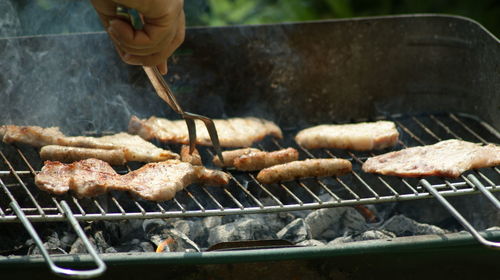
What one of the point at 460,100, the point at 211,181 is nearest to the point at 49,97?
the point at 211,181

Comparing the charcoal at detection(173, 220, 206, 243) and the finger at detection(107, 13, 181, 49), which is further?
the charcoal at detection(173, 220, 206, 243)

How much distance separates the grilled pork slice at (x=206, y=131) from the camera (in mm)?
3678

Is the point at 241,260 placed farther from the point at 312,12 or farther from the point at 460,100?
the point at 312,12

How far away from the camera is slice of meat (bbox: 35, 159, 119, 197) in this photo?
115 inches

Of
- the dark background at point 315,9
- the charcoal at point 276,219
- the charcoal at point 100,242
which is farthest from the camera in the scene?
the dark background at point 315,9

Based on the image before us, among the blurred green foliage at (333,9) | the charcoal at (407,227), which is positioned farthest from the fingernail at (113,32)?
the blurred green foliage at (333,9)

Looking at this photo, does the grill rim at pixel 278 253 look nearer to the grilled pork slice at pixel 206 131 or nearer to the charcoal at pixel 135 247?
the charcoal at pixel 135 247

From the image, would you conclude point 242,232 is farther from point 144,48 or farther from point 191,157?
point 144,48

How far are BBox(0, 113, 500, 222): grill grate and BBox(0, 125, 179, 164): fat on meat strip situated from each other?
71mm

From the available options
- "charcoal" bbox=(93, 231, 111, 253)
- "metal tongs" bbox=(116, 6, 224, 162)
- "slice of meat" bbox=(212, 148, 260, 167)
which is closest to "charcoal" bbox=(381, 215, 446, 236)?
"slice of meat" bbox=(212, 148, 260, 167)

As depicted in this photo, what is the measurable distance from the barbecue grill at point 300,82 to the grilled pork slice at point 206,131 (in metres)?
0.12

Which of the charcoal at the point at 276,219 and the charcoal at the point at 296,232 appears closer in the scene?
the charcoal at the point at 296,232

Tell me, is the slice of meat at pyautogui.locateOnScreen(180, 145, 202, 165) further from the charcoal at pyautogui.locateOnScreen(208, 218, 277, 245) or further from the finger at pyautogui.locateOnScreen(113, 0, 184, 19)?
the finger at pyautogui.locateOnScreen(113, 0, 184, 19)

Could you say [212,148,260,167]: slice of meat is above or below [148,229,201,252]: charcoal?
above
